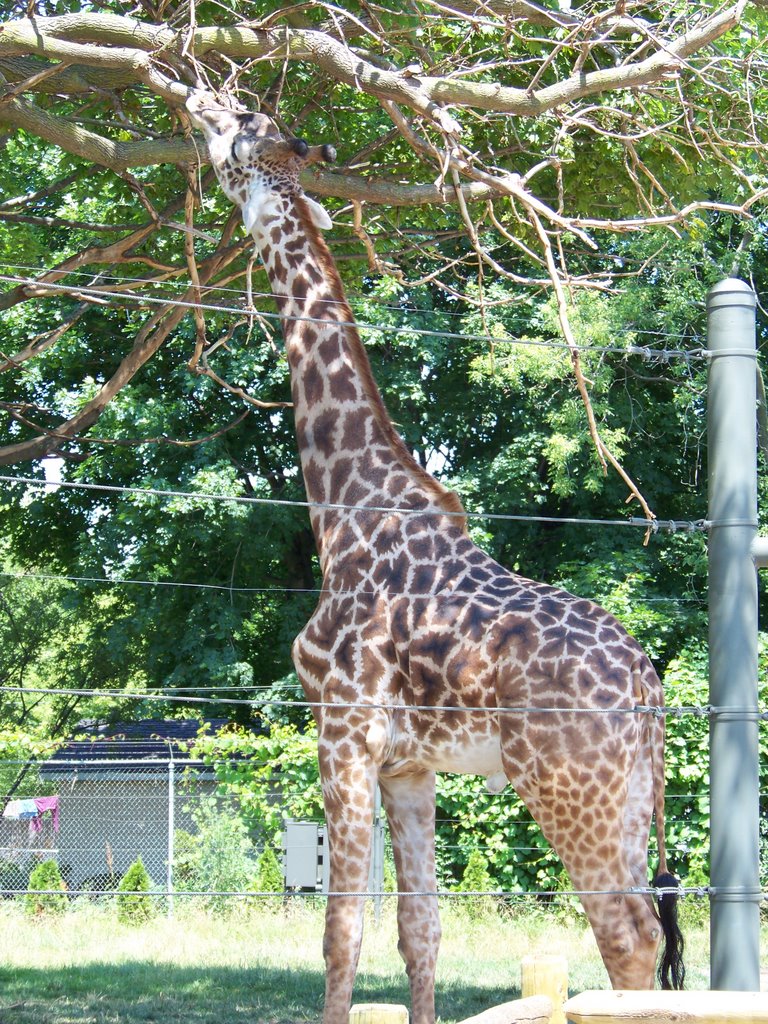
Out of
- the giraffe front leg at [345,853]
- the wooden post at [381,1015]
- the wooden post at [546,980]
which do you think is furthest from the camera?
the giraffe front leg at [345,853]

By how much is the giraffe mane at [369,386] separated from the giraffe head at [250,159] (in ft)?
0.33

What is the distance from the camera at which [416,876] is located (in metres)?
5.94

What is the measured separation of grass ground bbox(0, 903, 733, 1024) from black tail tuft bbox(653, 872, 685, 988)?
260cm

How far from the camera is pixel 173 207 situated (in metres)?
8.29

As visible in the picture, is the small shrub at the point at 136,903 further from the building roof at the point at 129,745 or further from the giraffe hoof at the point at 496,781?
the giraffe hoof at the point at 496,781

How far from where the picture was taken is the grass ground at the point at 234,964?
25.0 ft

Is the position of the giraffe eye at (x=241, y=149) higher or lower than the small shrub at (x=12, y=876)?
higher

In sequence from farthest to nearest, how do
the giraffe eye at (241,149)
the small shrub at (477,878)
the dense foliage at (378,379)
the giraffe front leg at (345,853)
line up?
the small shrub at (477,878), the dense foliage at (378,379), the giraffe eye at (241,149), the giraffe front leg at (345,853)

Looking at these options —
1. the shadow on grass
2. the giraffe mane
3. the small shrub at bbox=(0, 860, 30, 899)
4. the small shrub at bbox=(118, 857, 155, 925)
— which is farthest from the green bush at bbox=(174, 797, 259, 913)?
the giraffe mane

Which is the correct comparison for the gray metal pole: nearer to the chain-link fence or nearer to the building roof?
the chain-link fence

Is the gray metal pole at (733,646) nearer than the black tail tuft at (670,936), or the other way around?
the gray metal pole at (733,646)

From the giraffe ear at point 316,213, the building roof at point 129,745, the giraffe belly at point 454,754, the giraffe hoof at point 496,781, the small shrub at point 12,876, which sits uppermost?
the giraffe ear at point 316,213

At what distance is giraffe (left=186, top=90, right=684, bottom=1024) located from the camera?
4898 mm

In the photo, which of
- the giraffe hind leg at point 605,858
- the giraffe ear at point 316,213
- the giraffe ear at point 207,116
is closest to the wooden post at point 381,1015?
the giraffe hind leg at point 605,858
